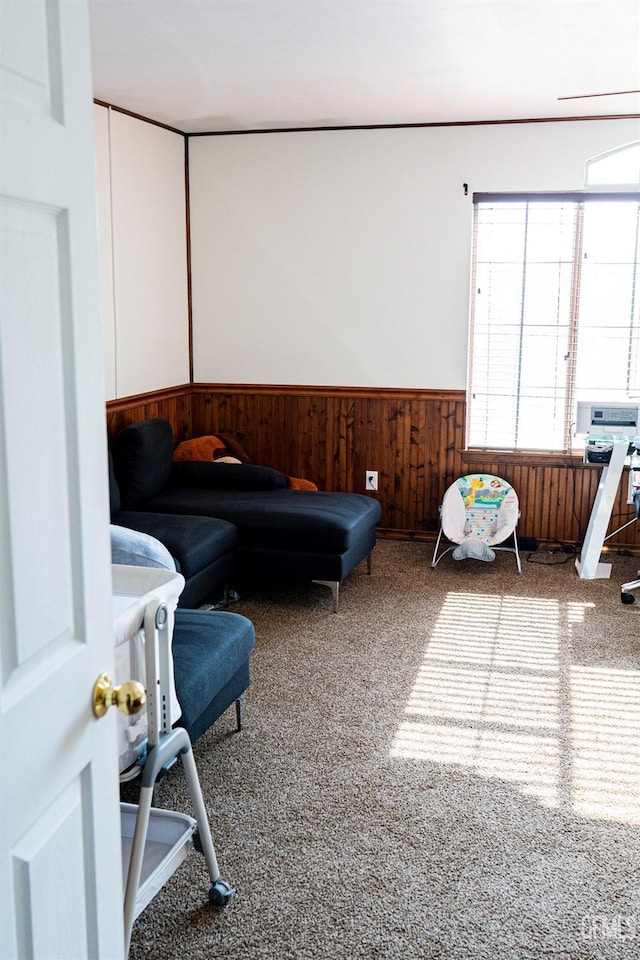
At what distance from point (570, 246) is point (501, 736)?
3.42 metres

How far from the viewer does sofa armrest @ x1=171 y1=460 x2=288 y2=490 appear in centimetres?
541

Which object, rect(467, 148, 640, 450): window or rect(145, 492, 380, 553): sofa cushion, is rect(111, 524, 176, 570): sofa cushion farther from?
rect(467, 148, 640, 450): window

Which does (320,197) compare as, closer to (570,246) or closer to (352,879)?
(570,246)

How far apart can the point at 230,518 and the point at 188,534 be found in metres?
0.49

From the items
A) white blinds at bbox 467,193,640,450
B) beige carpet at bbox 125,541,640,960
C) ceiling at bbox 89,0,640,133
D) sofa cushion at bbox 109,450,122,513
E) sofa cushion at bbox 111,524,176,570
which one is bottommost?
beige carpet at bbox 125,541,640,960

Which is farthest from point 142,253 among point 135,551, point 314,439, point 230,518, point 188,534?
point 135,551

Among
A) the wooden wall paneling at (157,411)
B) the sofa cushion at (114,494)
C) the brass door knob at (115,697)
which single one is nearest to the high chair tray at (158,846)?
the brass door knob at (115,697)

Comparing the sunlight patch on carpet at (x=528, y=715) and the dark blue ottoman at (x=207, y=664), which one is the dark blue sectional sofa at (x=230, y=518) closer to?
the sunlight patch on carpet at (x=528, y=715)

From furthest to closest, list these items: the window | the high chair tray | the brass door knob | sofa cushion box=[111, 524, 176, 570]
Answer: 1. the window
2. sofa cushion box=[111, 524, 176, 570]
3. the high chair tray
4. the brass door knob

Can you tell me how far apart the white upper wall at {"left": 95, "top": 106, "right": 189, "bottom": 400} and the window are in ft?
6.36

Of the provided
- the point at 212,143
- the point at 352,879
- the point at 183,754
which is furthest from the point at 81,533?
the point at 212,143

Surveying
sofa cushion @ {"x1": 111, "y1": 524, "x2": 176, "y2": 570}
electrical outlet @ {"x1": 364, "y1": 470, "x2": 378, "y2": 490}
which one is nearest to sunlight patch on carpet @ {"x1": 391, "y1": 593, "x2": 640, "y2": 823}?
sofa cushion @ {"x1": 111, "y1": 524, "x2": 176, "y2": 570}

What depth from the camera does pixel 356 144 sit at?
5.91 m

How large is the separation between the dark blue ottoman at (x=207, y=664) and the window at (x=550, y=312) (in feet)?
10.5
